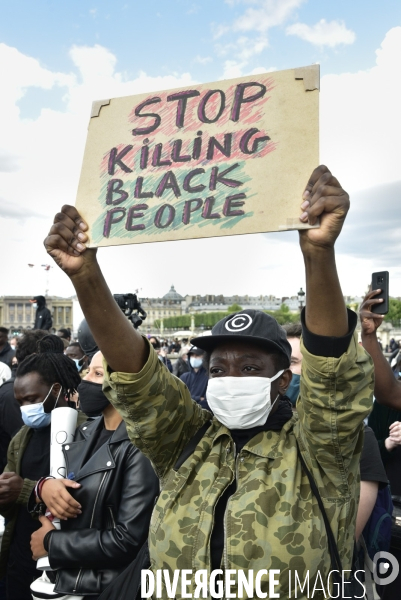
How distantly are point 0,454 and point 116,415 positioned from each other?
198cm

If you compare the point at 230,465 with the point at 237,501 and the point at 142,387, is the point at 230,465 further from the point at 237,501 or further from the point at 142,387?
the point at 142,387

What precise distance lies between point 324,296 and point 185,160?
0.77 metres

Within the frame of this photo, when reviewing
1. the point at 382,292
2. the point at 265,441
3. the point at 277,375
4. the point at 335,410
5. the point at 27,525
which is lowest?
the point at 27,525

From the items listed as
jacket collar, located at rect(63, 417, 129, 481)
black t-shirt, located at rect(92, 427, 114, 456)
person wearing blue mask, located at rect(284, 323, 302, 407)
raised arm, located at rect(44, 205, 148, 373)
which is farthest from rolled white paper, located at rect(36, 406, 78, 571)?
person wearing blue mask, located at rect(284, 323, 302, 407)

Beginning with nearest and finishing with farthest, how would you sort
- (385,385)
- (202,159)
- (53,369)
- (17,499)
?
(202,159) → (17,499) → (385,385) → (53,369)

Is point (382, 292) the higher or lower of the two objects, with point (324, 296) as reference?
higher

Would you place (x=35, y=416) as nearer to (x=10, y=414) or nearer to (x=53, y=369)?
(x=53, y=369)

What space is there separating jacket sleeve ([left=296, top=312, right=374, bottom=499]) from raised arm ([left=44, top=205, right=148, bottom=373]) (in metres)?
0.67

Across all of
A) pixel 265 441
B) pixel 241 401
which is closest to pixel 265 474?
pixel 265 441

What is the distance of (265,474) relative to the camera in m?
2.06

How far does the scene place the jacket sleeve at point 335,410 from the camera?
1.91 metres

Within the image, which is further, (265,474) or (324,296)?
(265,474)

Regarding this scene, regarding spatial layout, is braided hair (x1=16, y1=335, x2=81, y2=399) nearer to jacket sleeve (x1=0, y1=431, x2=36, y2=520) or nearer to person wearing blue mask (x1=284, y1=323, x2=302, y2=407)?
jacket sleeve (x1=0, y1=431, x2=36, y2=520)

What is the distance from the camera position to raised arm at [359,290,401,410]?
3381mm
